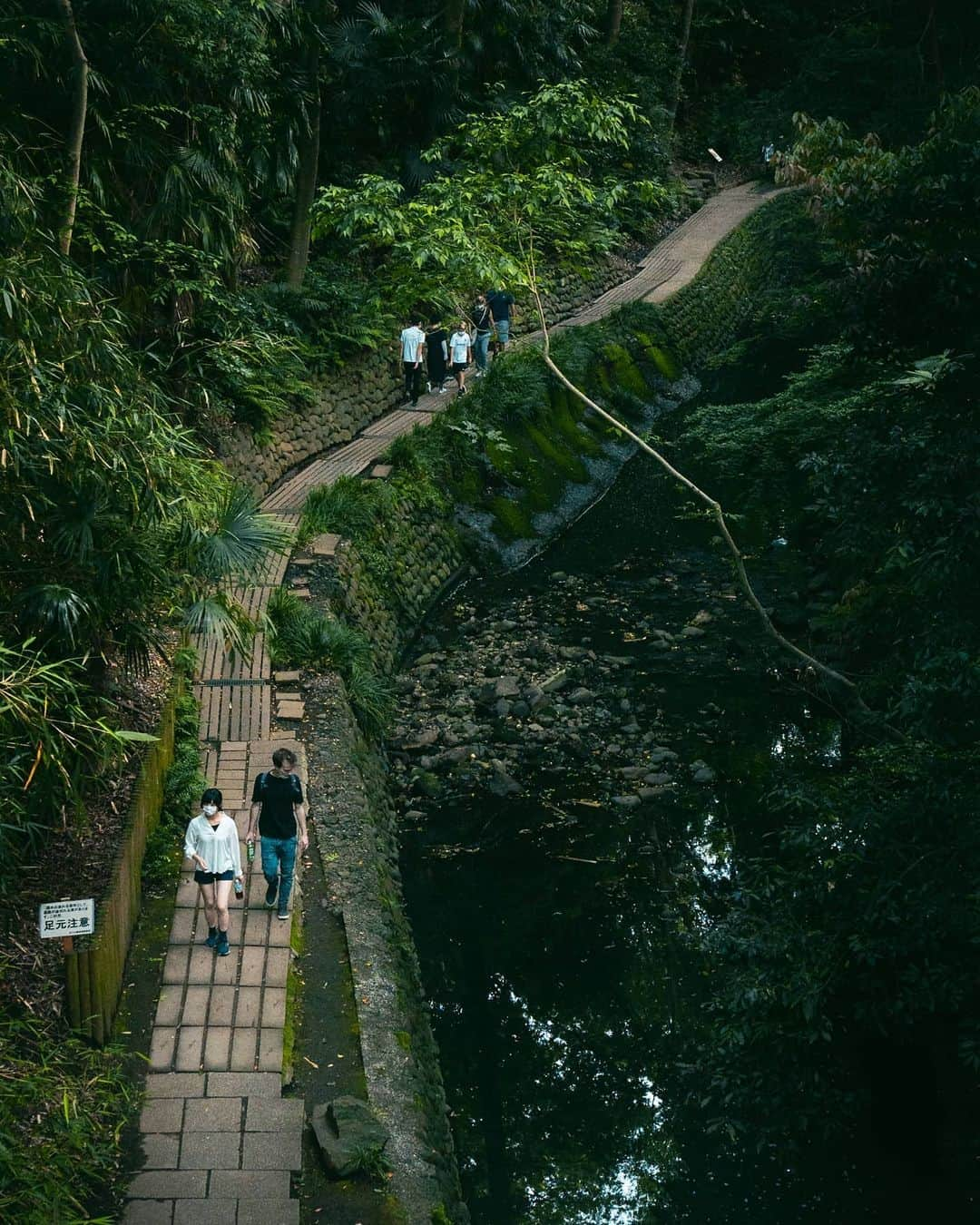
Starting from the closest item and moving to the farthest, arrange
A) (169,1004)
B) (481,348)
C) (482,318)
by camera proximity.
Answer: (169,1004) < (482,318) < (481,348)

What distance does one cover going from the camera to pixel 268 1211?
7.47m

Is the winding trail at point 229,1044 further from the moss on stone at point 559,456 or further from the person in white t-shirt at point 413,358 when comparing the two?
the moss on stone at point 559,456

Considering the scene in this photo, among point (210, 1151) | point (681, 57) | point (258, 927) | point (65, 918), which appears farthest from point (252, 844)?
point (681, 57)

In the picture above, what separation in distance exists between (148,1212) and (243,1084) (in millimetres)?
1160

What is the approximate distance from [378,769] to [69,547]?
6.17m

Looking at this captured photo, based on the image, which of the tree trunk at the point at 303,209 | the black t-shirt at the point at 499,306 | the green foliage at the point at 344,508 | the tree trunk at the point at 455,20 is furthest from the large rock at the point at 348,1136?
the tree trunk at the point at 455,20

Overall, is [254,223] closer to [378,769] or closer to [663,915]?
[378,769]

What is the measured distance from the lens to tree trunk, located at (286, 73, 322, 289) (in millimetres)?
21344

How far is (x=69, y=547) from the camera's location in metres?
9.05

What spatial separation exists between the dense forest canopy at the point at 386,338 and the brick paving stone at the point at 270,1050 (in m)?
2.07

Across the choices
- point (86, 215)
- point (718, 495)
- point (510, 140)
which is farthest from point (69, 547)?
point (718, 495)

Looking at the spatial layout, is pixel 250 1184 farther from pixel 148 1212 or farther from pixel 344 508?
pixel 344 508

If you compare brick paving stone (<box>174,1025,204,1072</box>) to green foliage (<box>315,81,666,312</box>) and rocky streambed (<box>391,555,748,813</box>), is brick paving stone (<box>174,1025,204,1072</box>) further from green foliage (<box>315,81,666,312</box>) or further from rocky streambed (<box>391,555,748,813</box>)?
green foliage (<box>315,81,666,312</box>)

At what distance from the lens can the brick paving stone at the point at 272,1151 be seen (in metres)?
7.85
